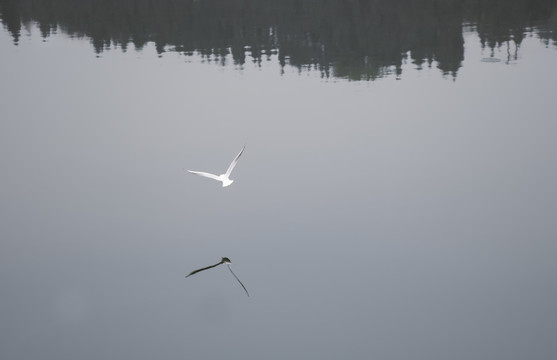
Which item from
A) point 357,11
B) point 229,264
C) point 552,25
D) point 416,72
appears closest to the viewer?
point 229,264

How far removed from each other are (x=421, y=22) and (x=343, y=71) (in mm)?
5034

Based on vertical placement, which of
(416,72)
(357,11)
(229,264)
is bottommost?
(229,264)

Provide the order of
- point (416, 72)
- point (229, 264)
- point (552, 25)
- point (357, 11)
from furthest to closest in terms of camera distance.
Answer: point (357, 11), point (552, 25), point (416, 72), point (229, 264)

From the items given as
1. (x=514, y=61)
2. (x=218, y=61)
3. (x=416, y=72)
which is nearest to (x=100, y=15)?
(x=218, y=61)

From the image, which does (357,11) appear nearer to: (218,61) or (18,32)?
(218,61)

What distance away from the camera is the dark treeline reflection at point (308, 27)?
816 inches

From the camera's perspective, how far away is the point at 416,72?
1947 centimetres

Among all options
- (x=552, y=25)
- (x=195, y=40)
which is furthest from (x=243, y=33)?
(x=552, y=25)

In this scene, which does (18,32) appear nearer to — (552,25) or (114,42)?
(114,42)

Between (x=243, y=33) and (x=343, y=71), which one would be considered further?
(x=243, y=33)

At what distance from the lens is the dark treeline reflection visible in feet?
68.0

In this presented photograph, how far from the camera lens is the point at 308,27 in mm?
23062

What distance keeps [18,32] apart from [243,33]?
7605 millimetres

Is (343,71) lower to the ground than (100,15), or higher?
lower
